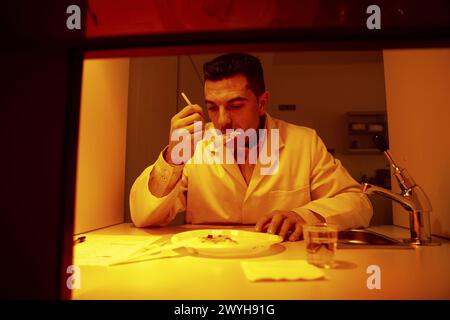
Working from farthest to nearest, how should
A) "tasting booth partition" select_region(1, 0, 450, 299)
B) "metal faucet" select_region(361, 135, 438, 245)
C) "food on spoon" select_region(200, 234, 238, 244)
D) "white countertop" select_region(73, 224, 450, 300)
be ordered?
"metal faucet" select_region(361, 135, 438, 245) → "food on spoon" select_region(200, 234, 238, 244) → "white countertop" select_region(73, 224, 450, 300) → "tasting booth partition" select_region(1, 0, 450, 299)

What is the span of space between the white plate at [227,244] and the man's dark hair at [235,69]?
0.76 meters

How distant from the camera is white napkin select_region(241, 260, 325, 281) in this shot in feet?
1.65

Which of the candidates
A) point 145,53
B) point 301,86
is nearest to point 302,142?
point 145,53

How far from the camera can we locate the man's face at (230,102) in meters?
1.27

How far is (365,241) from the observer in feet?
2.96

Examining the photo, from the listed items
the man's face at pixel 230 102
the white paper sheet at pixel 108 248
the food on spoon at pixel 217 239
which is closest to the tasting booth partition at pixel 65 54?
the white paper sheet at pixel 108 248

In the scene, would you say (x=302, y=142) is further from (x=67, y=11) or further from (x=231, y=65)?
(x=67, y=11)

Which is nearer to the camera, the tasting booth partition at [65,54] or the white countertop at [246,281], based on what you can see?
the tasting booth partition at [65,54]

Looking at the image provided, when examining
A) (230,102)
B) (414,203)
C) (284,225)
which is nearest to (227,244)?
(284,225)

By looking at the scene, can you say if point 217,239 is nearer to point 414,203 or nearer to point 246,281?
point 246,281

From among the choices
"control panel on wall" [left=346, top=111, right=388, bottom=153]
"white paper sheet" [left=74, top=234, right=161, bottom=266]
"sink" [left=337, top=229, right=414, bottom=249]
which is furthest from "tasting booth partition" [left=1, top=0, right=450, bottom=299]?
"control panel on wall" [left=346, top=111, right=388, bottom=153]

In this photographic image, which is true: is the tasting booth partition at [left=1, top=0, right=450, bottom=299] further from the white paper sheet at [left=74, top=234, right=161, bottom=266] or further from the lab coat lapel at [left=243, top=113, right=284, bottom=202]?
the lab coat lapel at [left=243, top=113, right=284, bottom=202]

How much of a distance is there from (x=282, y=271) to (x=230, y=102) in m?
0.88

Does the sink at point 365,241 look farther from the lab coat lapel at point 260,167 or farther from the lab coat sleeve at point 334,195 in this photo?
the lab coat lapel at point 260,167
